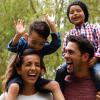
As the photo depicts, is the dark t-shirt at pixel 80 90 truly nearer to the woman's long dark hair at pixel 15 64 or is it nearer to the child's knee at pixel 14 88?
the woman's long dark hair at pixel 15 64

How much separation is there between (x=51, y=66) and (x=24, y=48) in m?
6.44

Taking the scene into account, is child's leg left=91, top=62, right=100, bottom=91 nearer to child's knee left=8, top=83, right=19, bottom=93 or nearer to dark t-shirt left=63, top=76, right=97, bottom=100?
dark t-shirt left=63, top=76, right=97, bottom=100

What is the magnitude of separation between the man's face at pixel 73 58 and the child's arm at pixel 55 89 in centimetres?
24

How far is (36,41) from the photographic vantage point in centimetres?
411

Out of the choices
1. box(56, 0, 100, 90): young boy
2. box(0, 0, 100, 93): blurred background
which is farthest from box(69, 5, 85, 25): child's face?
box(0, 0, 100, 93): blurred background

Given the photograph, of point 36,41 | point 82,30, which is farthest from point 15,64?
point 82,30

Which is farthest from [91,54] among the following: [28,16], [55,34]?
[28,16]

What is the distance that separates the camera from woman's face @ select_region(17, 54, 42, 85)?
3656mm

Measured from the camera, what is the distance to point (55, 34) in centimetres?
429

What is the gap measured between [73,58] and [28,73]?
494 millimetres

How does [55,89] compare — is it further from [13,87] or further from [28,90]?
[13,87]

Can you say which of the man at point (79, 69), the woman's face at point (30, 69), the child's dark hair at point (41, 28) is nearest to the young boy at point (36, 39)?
the child's dark hair at point (41, 28)

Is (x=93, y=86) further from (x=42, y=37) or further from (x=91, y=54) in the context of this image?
(x=42, y=37)

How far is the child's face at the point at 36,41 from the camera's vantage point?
4105 millimetres
